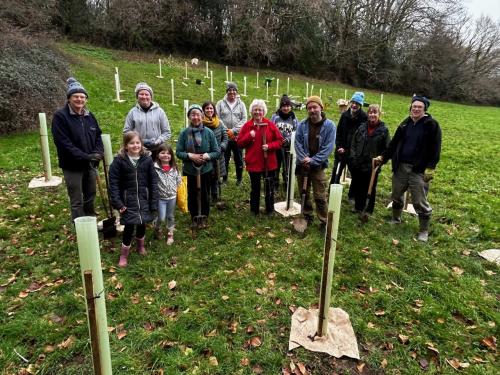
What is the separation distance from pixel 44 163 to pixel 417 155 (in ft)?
23.8

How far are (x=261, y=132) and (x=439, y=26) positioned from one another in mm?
37630

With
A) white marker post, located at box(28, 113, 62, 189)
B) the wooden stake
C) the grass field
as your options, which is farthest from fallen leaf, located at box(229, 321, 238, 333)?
white marker post, located at box(28, 113, 62, 189)

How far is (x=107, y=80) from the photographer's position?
1730 centimetres

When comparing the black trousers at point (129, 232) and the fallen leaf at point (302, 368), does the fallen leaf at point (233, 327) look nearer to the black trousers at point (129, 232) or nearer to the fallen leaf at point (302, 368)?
the fallen leaf at point (302, 368)

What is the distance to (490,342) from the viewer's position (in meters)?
3.64

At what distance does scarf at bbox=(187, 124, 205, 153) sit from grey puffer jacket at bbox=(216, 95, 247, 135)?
1.67 meters

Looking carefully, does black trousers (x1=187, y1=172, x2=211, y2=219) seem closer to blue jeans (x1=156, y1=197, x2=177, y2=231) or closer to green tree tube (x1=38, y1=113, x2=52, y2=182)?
blue jeans (x1=156, y1=197, x2=177, y2=231)

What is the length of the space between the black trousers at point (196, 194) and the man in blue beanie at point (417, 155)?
2.98 meters

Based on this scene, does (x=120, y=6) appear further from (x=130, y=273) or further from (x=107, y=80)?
(x=130, y=273)

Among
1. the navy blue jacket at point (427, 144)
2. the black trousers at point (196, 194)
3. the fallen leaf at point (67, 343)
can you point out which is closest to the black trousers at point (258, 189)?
the black trousers at point (196, 194)

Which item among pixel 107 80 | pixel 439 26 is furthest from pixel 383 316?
pixel 439 26

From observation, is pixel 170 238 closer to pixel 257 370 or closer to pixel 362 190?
pixel 257 370

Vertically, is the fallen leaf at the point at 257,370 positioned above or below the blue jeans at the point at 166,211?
below

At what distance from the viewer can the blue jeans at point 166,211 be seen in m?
5.12
